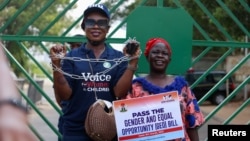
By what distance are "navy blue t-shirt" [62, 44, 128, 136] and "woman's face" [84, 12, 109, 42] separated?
4.3 inches

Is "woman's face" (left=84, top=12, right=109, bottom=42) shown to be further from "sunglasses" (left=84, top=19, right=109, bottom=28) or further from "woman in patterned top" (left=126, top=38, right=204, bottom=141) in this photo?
"woman in patterned top" (left=126, top=38, right=204, bottom=141)

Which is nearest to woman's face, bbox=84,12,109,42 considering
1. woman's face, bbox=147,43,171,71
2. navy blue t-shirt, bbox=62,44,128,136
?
navy blue t-shirt, bbox=62,44,128,136

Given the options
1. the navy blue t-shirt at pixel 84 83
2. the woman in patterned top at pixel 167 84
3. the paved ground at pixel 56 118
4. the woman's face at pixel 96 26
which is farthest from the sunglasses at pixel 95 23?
the paved ground at pixel 56 118

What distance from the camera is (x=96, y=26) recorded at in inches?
107

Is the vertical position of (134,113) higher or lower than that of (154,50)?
lower

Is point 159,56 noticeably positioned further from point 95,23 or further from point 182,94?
point 95,23

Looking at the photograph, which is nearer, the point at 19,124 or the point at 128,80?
the point at 19,124

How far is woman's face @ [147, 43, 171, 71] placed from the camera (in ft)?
9.33

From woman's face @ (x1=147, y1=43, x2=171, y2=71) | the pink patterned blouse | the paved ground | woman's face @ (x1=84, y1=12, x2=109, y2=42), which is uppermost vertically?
woman's face @ (x1=84, y1=12, x2=109, y2=42)

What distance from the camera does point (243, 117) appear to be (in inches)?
598

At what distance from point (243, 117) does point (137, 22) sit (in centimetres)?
1207

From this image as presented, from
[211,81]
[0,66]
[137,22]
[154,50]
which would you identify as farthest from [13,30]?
[0,66]

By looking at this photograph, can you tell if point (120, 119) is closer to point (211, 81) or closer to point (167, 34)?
point (167, 34)

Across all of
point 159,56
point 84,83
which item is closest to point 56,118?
point 159,56
